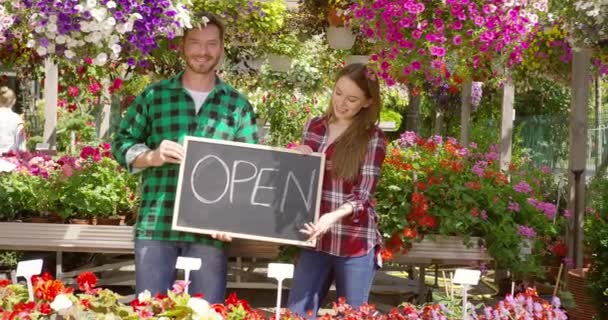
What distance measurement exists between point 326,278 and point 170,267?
42 centimetres

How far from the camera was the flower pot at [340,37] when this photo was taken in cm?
460

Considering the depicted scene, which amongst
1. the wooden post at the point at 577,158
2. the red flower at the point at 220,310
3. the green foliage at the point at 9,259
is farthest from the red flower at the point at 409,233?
the green foliage at the point at 9,259

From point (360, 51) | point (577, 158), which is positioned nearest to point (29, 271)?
point (577, 158)

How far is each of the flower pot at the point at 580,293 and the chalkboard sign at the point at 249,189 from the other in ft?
6.04

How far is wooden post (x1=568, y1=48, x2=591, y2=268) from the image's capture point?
4.02 metres

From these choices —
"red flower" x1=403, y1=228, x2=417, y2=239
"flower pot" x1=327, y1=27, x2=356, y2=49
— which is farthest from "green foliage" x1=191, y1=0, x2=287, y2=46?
"red flower" x1=403, y1=228, x2=417, y2=239

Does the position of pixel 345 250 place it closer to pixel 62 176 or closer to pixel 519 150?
pixel 62 176

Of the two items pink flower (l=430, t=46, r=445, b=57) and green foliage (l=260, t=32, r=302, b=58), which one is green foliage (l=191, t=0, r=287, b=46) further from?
green foliage (l=260, t=32, r=302, b=58)

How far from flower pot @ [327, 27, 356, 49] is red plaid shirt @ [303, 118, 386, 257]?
230cm

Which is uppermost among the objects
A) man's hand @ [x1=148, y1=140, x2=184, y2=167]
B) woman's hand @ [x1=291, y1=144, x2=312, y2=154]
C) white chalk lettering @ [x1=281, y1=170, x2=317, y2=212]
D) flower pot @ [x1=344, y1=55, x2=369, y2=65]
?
flower pot @ [x1=344, y1=55, x2=369, y2=65]

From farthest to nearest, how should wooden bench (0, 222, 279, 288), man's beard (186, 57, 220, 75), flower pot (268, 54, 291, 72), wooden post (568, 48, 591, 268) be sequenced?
1. flower pot (268, 54, 291, 72)
2. wooden post (568, 48, 591, 268)
3. wooden bench (0, 222, 279, 288)
4. man's beard (186, 57, 220, 75)

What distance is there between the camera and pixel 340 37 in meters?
4.62

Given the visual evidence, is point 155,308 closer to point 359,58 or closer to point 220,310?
point 220,310

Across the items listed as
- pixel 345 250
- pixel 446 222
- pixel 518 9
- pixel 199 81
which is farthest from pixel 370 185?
pixel 446 222
